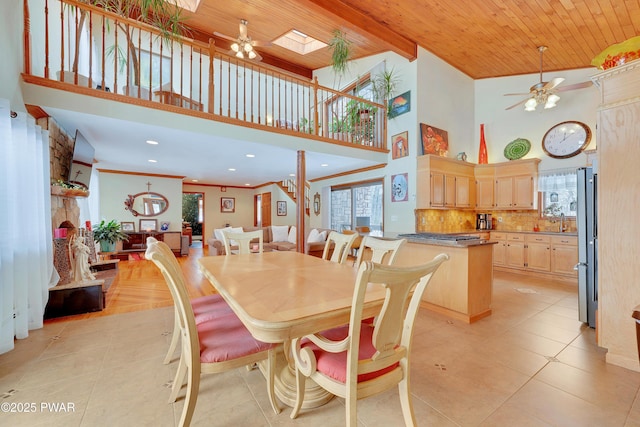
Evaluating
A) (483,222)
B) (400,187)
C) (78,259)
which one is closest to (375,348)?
(78,259)

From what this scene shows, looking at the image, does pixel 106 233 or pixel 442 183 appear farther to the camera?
pixel 442 183

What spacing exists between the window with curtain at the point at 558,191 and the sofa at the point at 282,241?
4508 mm

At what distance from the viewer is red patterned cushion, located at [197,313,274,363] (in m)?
1.35

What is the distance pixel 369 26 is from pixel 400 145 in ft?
7.28

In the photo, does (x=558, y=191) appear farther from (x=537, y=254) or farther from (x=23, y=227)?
(x=23, y=227)

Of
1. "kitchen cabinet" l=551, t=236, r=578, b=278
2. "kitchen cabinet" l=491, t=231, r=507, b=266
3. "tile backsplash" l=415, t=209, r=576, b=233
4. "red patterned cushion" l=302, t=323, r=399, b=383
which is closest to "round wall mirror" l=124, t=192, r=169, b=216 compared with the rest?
"tile backsplash" l=415, t=209, r=576, b=233

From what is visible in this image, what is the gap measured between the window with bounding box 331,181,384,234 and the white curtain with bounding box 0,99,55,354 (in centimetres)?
544

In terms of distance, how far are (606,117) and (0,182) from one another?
4983 mm

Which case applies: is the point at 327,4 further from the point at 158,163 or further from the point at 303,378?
the point at 303,378

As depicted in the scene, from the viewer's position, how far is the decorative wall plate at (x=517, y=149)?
5465 millimetres

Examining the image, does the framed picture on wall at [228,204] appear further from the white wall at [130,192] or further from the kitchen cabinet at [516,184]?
the kitchen cabinet at [516,184]

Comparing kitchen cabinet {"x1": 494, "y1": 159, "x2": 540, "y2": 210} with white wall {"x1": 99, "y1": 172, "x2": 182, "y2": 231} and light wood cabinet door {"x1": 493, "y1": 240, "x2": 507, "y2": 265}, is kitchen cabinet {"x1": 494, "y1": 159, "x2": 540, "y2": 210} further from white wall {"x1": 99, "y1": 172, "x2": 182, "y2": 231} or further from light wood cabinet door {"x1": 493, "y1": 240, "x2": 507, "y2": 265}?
white wall {"x1": 99, "y1": 172, "x2": 182, "y2": 231}

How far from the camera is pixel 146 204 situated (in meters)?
7.34

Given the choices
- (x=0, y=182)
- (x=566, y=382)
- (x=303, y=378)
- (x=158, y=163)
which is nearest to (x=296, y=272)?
(x=303, y=378)
